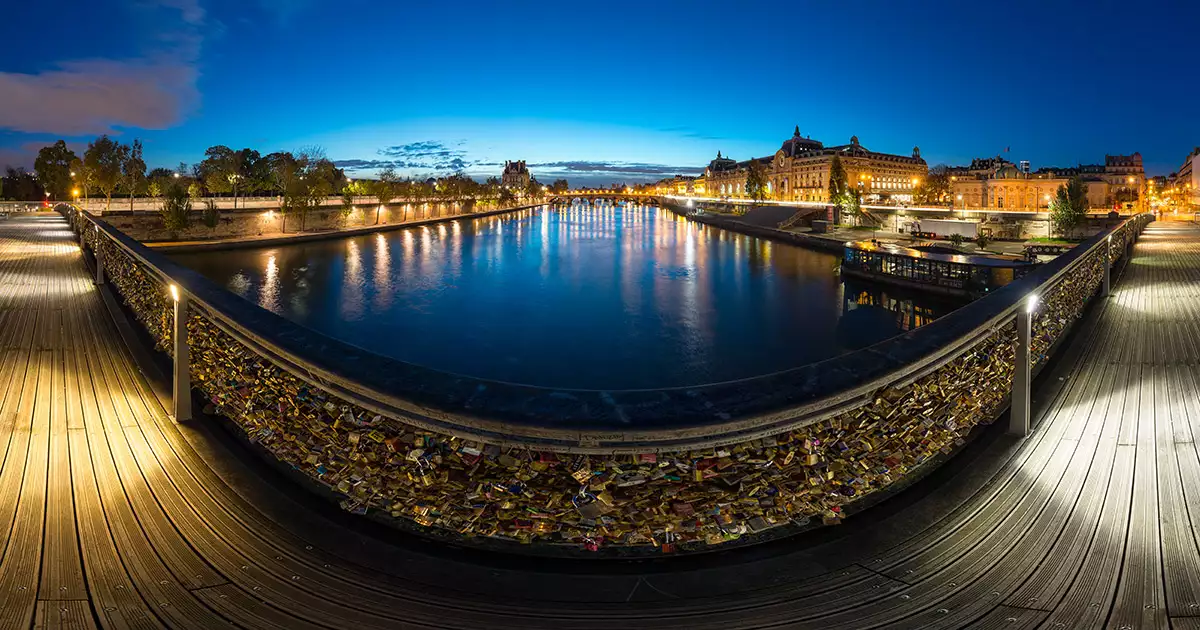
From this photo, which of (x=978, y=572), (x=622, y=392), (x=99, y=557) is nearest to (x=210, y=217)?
(x=99, y=557)

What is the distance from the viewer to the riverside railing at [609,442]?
284 cm

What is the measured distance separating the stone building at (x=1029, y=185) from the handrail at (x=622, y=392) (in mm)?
101933

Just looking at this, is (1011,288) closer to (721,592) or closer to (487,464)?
(721,592)

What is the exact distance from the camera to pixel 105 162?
52531mm

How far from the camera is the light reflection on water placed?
53.3 feet

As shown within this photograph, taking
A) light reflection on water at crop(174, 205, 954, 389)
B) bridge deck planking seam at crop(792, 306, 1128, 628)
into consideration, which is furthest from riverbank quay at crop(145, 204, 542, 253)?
bridge deck planking seam at crop(792, 306, 1128, 628)

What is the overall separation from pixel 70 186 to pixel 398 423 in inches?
3328

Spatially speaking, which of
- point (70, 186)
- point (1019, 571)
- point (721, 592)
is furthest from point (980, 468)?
point (70, 186)

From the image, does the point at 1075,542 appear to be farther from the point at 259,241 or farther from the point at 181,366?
the point at 259,241

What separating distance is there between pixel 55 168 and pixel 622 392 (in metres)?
93.1

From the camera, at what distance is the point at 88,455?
4.53 metres

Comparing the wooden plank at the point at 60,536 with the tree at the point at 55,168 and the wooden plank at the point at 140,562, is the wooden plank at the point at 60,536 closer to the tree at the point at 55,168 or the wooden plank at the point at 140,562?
the wooden plank at the point at 140,562

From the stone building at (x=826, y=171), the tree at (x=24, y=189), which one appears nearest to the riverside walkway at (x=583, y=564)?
the tree at (x=24, y=189)

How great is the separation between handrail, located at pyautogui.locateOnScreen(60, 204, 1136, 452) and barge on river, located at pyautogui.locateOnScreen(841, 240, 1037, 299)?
22.1 meters
